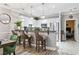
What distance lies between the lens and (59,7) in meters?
2.45

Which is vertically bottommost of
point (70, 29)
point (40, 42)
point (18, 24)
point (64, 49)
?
point (64, 49)

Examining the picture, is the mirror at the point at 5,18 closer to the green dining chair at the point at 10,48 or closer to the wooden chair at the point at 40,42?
the green dining chair at the point at 10,48

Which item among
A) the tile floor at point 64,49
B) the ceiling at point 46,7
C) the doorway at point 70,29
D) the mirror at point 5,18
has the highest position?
the ceiling at point 46,7

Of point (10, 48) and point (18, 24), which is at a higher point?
point (18, 24)

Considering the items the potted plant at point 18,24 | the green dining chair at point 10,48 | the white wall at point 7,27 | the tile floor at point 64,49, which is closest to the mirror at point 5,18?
the white wall at point 7,27

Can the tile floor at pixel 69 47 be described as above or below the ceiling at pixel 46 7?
below

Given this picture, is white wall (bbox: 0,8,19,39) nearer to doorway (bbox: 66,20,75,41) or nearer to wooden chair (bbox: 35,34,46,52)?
wooden chair (bbox: 35,34,46,52)

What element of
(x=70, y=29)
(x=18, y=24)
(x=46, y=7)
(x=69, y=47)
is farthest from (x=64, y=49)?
(x=18, y=24)

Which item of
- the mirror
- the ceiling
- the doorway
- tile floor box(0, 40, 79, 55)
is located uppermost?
the ceiling

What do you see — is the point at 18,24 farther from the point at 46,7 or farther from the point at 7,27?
the point at 46,7

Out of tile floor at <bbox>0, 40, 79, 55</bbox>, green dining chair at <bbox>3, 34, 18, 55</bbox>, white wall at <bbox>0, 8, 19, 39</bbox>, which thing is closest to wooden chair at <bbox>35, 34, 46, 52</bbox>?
tile floor at <bbox>0, 40, 79, 55</bbox>
